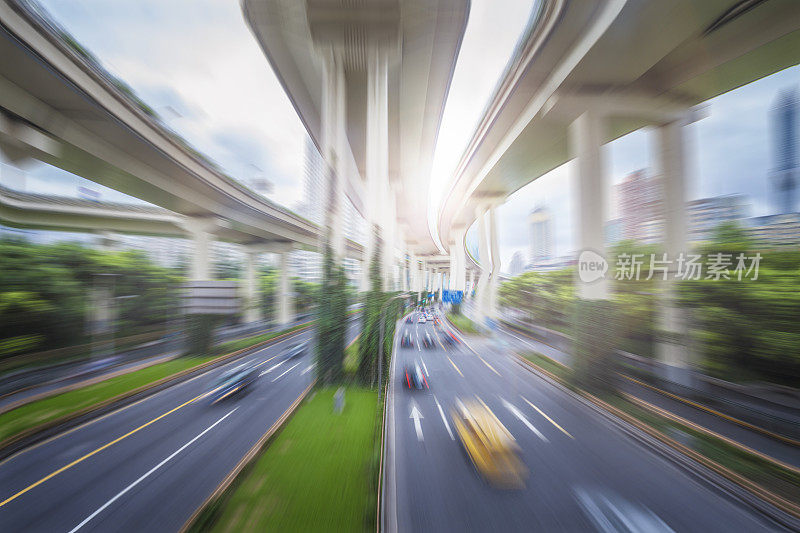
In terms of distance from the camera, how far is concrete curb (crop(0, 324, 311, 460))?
559 centimetres

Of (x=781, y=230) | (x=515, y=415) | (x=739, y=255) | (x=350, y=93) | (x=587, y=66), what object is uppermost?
(x=350, y=93)

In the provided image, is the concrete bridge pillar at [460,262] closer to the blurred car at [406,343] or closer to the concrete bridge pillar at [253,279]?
the blurred car at [406,343]

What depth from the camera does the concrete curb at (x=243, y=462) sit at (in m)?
3.85

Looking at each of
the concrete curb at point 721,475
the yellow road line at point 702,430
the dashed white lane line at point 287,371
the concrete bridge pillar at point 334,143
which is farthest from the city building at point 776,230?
the dashed white lane line at point 287,371

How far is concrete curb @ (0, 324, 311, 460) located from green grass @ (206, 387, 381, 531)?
5746 mm

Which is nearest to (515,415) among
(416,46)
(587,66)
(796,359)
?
(796,359)

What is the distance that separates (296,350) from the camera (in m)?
14.5

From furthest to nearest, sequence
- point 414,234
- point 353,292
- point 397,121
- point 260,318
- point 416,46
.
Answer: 1. point 414,234
2. point 260,318
3. point 397,121
4. point 353,292
5. point 416,46

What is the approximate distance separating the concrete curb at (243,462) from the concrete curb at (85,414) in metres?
5.22

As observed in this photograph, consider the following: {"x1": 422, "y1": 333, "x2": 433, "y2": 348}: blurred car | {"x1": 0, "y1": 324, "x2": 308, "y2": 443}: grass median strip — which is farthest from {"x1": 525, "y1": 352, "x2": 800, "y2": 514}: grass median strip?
{"x1": 0, "y1": 324, "x2": 308, "y2": 443}: grass median strip

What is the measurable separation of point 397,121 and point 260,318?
18467 millimetres

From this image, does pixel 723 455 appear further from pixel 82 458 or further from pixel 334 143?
pixel 82 458

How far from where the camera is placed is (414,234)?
33.6 m

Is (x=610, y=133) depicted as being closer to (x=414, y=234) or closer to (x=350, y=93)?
(x=350, y=93)
